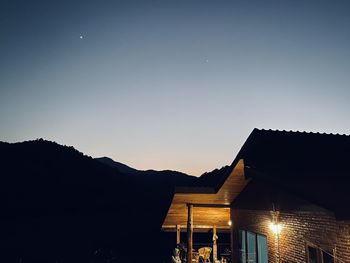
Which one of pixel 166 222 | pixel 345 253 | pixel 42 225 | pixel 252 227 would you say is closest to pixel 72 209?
pixel 42 225

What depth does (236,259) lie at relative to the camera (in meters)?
14.6

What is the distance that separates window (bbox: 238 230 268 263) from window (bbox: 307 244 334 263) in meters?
3.13

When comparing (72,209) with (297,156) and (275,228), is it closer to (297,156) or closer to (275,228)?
(275,228)

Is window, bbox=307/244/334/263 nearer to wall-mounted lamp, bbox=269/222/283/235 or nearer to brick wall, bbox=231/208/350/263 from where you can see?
brick wall, bbox=231/208/350/263

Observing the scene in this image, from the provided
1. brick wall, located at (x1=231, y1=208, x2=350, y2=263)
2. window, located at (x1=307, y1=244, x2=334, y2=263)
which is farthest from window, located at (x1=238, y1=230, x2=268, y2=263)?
window, located at (x1=307, y1=244, x2=334, y2=263)

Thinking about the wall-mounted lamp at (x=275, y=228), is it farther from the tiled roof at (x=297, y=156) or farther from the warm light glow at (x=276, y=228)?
the tiled roof at (x=297, y=156)

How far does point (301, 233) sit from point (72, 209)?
167 feet

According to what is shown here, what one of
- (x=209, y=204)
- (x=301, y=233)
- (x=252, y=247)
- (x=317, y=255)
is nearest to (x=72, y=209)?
(x=209, y=204)

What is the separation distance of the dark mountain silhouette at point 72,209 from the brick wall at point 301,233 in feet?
99.0

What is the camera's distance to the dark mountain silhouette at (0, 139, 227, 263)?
137ft

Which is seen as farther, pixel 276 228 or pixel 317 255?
pixel 276 228

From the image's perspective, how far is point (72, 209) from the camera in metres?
53.1

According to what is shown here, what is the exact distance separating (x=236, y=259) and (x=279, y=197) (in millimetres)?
6220

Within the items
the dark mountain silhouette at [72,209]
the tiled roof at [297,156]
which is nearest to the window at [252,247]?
the tiled roof at [297,156]
